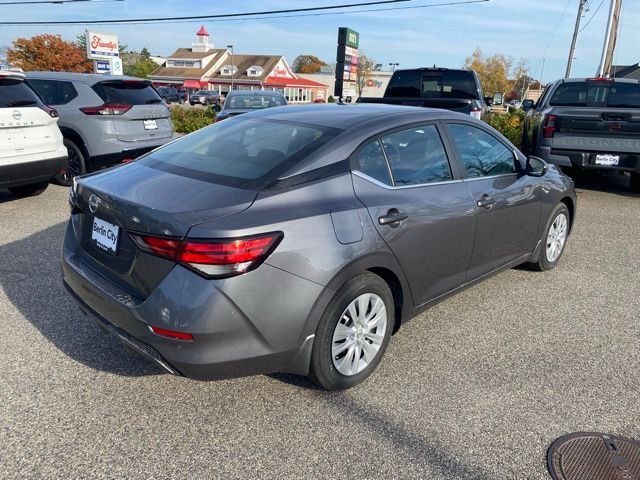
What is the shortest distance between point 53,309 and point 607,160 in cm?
761

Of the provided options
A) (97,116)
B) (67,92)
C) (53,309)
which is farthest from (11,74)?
(53,309)

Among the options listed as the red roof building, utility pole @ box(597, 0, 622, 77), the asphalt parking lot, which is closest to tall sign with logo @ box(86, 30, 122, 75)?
utility pole @ box(597, 0, 622, 77)

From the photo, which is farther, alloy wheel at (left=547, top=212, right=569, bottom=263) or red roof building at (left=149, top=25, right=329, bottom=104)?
red roof building at (left=149, top=25, right=329, bottom=104)

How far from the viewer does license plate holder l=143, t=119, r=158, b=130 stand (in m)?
8.27

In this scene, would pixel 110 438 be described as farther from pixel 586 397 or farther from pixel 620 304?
pixel 620 304

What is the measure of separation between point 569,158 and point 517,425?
20.9ft

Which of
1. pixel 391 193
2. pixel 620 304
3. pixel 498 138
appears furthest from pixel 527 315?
pixel 391 193

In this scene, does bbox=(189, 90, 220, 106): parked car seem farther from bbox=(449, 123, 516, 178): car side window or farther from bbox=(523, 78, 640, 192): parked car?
bbox=(449, 123, 516, 178): car side window

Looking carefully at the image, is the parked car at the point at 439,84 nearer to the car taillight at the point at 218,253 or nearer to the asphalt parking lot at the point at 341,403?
the asphalt parking lot at the point at 341,403

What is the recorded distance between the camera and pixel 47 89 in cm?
813

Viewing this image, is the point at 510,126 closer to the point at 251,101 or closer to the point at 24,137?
the point at 251,101

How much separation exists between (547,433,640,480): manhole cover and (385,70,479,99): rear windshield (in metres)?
8.47

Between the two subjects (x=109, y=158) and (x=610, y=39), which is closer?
(x=109, y=158)

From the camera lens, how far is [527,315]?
13.8 feet
